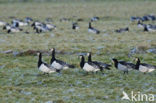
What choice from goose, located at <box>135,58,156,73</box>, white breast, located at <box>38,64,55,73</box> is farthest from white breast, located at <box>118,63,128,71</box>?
white breast, located at <box>38,64,55,73</box>

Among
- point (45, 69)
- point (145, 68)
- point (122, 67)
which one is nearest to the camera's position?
point (145, 68)

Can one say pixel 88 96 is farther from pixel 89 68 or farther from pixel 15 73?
pixel 15 73

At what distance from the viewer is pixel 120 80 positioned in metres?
20.6

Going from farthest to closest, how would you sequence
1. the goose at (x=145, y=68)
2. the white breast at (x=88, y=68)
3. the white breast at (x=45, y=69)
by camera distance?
the white breast at (x=88, y=68) < the white breast at (x=45, y=69) < the goose at (x=145, y=68)

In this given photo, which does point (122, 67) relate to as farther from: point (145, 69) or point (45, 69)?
point (45, 69)

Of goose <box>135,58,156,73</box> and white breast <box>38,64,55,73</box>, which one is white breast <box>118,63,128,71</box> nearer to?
goose <box>135,58,156,73</box>

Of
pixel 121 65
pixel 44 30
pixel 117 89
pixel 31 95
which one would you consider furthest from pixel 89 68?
pixel 44 30

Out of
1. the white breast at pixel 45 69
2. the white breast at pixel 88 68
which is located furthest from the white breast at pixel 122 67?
the white breast at pixel 45 69

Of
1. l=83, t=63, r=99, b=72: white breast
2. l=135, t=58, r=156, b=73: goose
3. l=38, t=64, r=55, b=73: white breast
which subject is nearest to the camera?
l=135, t=58, r=156, b=73: goose

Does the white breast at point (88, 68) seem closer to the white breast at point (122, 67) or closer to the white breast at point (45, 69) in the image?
the white breast at point (122, 67)

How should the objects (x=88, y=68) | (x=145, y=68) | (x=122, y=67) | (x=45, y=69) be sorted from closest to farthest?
(x=145, y=68), (x=45, y=69), (x=122, y=67), (x=88, y=68)

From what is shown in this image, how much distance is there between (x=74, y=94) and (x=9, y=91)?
11.2ft

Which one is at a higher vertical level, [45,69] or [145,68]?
[145,68]

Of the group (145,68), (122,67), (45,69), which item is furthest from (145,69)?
(45,69)
